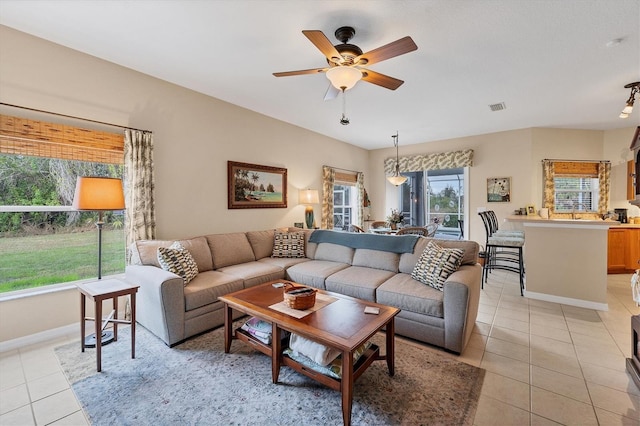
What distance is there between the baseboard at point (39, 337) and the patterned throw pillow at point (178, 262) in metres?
1.12

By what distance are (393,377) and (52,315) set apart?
130 inches

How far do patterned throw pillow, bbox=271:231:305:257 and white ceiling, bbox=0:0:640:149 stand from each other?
2040mm

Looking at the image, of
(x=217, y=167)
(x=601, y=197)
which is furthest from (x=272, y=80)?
(x=601, y=197)

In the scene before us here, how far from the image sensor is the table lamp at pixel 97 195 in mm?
2371

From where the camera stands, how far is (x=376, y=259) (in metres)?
3.55

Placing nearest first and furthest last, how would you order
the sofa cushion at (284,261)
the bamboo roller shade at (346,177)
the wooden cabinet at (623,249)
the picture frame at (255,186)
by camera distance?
the sofa cushion at (284,261)
the picture frame at (255,186)
the wooden cabinet at (623,249)
the bamboo roller shade at (346,177)

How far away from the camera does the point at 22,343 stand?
254 cm

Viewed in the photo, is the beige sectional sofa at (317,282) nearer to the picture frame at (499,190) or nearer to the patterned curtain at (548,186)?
the picture frame at (499,190)

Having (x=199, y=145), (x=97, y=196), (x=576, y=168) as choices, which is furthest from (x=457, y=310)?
(x=576, y=168)

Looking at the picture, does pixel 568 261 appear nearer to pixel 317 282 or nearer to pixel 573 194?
pixel 573 194

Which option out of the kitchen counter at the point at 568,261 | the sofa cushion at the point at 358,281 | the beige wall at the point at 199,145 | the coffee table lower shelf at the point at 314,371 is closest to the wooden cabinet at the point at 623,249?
the beige wall at the point at 199,145

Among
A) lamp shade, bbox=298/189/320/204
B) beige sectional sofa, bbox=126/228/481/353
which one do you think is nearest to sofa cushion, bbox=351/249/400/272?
beige sectional sofa, bbox=126/228/481/353

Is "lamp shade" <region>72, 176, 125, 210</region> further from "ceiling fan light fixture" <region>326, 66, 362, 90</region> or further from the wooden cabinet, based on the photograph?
the wooden cabinet

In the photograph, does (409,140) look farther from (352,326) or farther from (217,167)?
(352,326)
